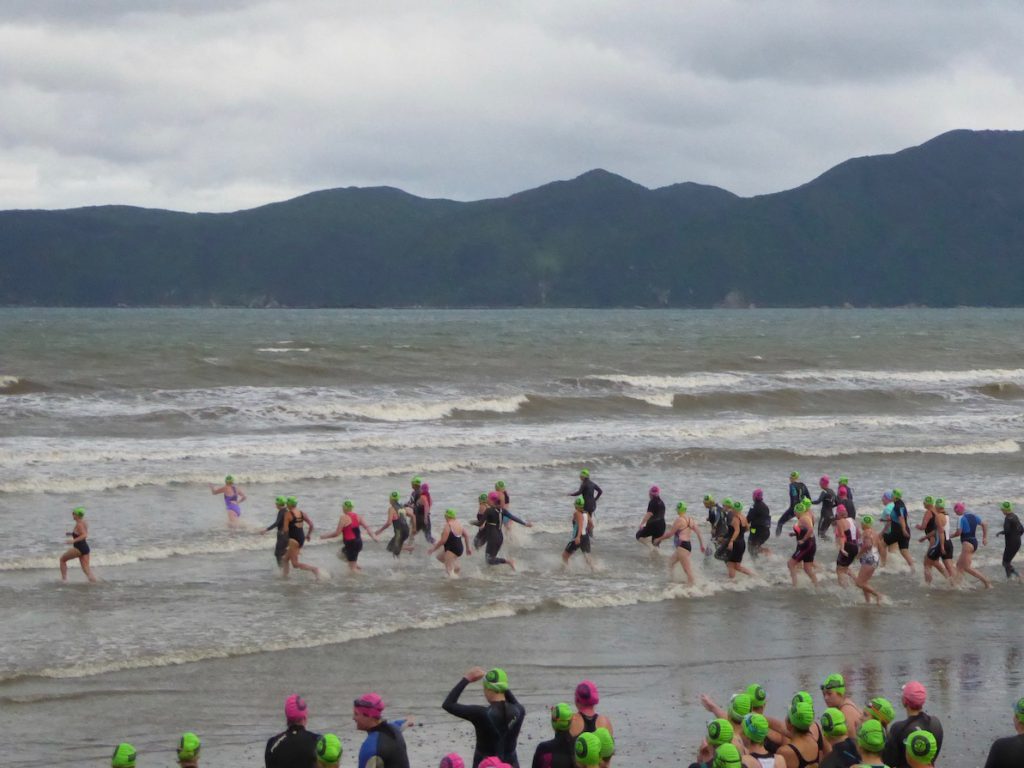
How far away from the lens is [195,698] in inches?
500

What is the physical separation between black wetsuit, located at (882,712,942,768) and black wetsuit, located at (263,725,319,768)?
407 centimetres

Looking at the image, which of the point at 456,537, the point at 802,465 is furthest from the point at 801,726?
the point at 802,465

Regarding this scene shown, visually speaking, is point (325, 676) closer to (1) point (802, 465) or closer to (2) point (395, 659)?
(2) point (395, 659)

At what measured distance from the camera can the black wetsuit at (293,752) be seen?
8383mm

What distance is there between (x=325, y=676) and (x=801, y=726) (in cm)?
635

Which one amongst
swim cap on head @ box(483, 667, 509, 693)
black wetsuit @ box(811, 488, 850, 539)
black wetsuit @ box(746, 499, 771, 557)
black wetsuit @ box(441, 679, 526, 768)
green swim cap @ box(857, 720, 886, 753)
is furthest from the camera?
black wetsuit @ box(811, 488, 850, 539)

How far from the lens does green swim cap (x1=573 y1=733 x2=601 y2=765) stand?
24.7ft

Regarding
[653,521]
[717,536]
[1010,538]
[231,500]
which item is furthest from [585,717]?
[231,500]

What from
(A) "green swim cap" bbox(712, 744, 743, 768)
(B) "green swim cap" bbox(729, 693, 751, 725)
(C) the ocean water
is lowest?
(C) the ocean water

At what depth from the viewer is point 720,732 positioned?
7770mm

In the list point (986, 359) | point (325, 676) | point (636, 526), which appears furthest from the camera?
point (986, 359)

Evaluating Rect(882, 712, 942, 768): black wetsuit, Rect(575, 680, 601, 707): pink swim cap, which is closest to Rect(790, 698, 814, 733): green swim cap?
Rect(882, 712, 942, 768): black wetsuit

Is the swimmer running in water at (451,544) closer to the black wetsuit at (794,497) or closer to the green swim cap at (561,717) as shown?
the black wetsuit at (794,497)

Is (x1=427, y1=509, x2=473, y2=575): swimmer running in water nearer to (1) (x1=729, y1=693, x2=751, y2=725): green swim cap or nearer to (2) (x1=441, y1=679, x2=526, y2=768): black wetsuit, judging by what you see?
(2) (x1=441, y1=679, x2=526, y2=768): black wetsuit
